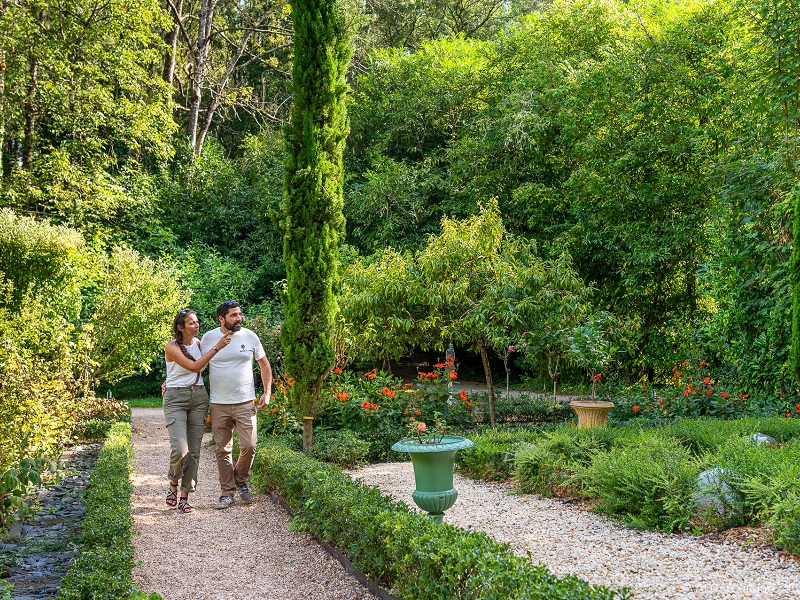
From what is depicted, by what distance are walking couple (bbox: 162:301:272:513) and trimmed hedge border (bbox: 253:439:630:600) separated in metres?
0.80

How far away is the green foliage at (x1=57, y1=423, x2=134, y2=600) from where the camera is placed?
308cm

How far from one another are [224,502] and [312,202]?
10.5 feet

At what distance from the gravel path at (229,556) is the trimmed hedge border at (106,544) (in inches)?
10.7

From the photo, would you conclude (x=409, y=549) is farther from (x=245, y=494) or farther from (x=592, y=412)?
(x=592, y=412)

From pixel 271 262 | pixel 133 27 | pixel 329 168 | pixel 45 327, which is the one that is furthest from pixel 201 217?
pixel 329 168

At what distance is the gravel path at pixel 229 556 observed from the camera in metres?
4.07

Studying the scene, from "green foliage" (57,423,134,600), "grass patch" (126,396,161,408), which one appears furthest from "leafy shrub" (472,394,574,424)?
"grass patch" (126,396,161,408)

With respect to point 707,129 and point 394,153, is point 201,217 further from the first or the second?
point 707,129

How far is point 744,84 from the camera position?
10.7 m

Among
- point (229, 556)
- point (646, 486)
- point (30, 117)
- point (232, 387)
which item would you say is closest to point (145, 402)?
point (30, 117)

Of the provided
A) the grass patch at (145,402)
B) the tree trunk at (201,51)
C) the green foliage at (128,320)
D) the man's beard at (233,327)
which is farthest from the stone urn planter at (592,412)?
the tree trunk at (201,51)

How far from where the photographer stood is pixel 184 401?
5.84 m

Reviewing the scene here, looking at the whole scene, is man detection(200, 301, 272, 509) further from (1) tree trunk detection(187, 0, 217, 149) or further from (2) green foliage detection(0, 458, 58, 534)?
(1) tree trunk detection(187, 0, 217, 149)

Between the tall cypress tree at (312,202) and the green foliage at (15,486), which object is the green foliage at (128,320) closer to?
the tall cypress tree at (312,202)
